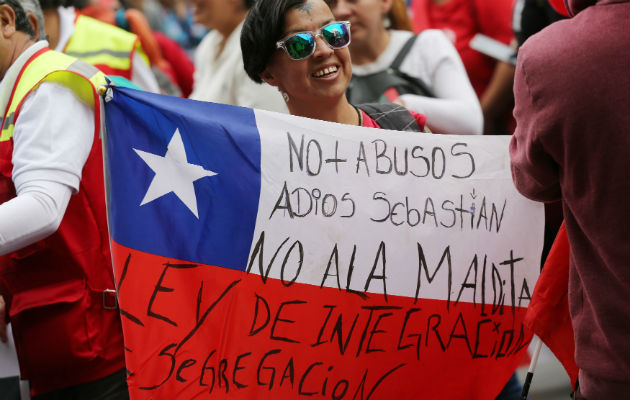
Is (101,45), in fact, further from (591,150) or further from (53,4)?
(591,150)

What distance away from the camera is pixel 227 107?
2699 mm

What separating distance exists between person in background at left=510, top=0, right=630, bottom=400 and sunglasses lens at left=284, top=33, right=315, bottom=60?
0.84 meters

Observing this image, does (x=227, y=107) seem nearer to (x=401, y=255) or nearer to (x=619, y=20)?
(x=401, y=255)

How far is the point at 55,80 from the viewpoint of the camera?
8.65 feet

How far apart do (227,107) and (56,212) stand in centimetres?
59

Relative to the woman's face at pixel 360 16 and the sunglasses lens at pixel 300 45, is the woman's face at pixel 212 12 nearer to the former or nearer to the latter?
the woman's face at pixel 360 16

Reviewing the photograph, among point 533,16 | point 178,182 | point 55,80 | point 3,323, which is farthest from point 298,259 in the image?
Answer: point 533,16

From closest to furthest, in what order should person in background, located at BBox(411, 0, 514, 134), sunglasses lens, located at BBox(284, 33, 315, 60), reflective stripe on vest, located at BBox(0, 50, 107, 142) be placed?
reflective stripe on vest, located at BBox(0, 50, 107, 142), sunglasses lens, located at BBox(284, 33, 315, 60), person in background, located at BBox(411, 0, 514, 134)

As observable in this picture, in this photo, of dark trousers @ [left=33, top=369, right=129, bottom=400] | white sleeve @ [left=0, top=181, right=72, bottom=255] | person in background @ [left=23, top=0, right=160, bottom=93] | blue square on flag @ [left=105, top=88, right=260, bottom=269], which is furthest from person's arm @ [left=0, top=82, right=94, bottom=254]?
person in background @ [left=23, top=0, right=160, bottom=93]

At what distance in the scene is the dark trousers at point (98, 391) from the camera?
2797 mm

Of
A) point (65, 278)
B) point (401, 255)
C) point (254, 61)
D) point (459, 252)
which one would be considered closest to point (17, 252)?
point (65, 278)

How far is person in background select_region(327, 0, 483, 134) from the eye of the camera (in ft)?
11.7

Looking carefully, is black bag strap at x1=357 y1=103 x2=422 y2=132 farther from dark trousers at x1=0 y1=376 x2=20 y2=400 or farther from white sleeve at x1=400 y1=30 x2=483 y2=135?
dark trousers at x1=0 y1=376 x2=20 y2=400

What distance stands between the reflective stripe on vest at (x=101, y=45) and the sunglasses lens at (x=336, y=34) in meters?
1.75
